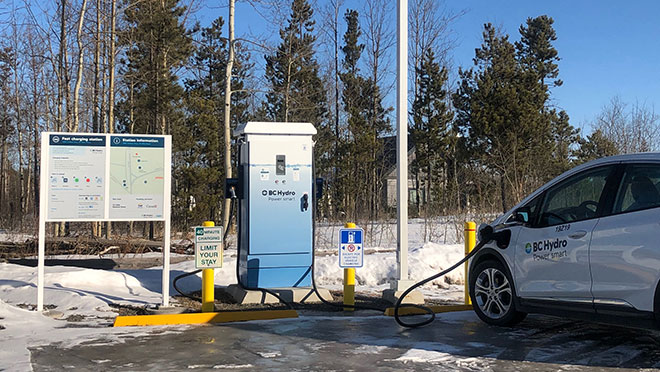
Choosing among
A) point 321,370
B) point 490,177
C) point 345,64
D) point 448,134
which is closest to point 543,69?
point 448,134

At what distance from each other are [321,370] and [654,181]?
3.34 meters

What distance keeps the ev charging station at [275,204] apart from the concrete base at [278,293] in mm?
149

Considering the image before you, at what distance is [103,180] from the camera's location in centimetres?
816

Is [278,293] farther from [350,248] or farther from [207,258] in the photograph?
[207,258]

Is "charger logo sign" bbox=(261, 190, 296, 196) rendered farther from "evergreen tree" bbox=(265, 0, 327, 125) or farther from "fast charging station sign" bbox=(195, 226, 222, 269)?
"evergreen tree" bbox=(265, 0, 327, 125)

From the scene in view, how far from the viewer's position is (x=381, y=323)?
7629mm

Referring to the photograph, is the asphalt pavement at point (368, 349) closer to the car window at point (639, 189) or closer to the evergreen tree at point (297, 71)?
the car window at point (639, 189)

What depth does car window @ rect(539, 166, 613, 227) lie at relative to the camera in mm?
6125

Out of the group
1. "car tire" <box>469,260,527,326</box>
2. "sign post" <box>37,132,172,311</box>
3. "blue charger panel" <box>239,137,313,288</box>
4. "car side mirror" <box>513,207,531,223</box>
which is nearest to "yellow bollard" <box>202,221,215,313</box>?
"sign post" <box>37,132,172,311</box>

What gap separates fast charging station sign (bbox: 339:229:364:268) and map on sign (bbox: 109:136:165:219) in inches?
97.0

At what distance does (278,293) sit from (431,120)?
3189 cm

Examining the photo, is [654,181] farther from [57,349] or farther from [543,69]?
[543,69]

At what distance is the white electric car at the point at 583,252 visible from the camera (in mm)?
5324

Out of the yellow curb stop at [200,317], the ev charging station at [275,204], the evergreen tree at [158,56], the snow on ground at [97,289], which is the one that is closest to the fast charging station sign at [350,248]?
the ev charging station at [275,204]
